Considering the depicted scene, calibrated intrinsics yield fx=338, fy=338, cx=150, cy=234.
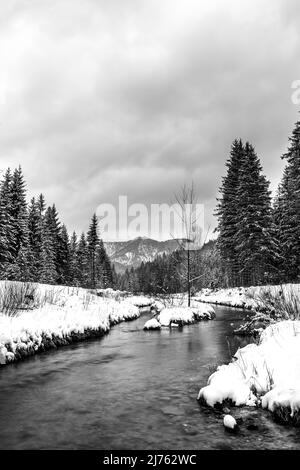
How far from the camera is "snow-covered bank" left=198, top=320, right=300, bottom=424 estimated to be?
5.15m

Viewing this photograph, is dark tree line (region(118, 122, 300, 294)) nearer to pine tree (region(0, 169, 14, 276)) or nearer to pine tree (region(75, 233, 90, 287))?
pine tree (region(0, 169, 14, 276))

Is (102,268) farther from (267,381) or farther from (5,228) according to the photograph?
(267,381)

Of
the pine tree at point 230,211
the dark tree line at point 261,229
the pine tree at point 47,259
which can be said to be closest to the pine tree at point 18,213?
the pine tree at point 47,259

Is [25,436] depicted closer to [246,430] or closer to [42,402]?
[42,402]

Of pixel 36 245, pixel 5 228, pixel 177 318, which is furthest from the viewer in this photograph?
pixel 36 245

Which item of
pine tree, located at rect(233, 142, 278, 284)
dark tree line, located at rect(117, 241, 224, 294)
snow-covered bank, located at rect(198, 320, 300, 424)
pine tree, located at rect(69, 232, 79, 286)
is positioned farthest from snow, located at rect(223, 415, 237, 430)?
pine tree, located at rect(69, 232, 79, 286)

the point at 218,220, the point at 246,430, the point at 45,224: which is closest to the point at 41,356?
the point at 246,430

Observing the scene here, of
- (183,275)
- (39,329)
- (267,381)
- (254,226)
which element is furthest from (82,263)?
(267,381)

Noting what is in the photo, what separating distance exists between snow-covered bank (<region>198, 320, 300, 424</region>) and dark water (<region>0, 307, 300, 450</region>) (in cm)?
25

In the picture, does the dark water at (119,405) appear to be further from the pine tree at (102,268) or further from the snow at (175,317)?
the pine tree at (102,268)

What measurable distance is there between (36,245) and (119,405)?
127ft

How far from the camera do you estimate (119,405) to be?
6199 mm

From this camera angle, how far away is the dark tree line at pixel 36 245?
3397 centimetres

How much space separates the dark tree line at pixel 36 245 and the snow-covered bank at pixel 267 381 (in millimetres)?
21312
